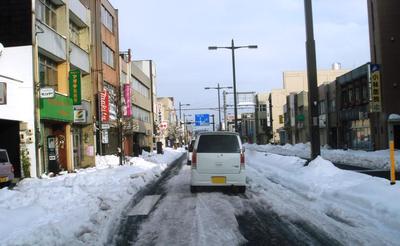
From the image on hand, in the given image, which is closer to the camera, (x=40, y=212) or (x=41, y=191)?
(x=40, y=212)

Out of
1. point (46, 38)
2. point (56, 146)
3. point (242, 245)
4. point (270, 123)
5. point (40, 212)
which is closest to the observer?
point (242, 245)

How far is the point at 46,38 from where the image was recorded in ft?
88.7

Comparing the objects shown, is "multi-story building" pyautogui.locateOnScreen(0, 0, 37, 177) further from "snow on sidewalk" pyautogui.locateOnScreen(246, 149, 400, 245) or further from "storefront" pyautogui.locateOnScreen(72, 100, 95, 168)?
"snow on sidewalk" pyautogui.locateOnScreen(246, 149, 400, 245)

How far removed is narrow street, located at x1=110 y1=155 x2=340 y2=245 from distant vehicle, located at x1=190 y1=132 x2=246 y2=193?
169cm

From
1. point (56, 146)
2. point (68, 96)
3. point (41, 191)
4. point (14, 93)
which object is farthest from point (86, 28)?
point (41, 191)

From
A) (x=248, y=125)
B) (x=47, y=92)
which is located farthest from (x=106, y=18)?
(x=248, y=125)

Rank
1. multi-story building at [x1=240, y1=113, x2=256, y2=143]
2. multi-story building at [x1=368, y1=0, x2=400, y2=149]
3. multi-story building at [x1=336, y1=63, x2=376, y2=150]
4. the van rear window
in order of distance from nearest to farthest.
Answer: the van rear window
multi-story building at [x1=368, y1=0, x2=400, y2=149]
multi-story building at [x1=336, y1=63, x2=376, y2=150]
multi-story building at [x1=240, y1=113, x2=256, y2=143]

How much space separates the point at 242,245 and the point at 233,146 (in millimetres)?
8117

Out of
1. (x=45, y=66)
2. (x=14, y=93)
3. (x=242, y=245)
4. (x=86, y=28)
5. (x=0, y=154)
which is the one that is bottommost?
(x=242, y=245)

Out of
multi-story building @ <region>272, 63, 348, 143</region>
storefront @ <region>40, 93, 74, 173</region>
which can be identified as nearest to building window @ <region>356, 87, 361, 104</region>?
storefront @ <region>40, 93, 74, 173</region>

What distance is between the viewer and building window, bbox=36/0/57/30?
2750 centimetres

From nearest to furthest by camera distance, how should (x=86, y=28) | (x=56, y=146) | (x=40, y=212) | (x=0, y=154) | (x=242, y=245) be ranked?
(x=242, y=245) → (x=40, y=212) → (x=0, y=154) → (x=56, y=146) → (x=86, y=28)

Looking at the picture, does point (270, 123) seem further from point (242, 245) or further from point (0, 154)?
point (242, 245)

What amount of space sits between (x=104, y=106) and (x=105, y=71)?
631cm
